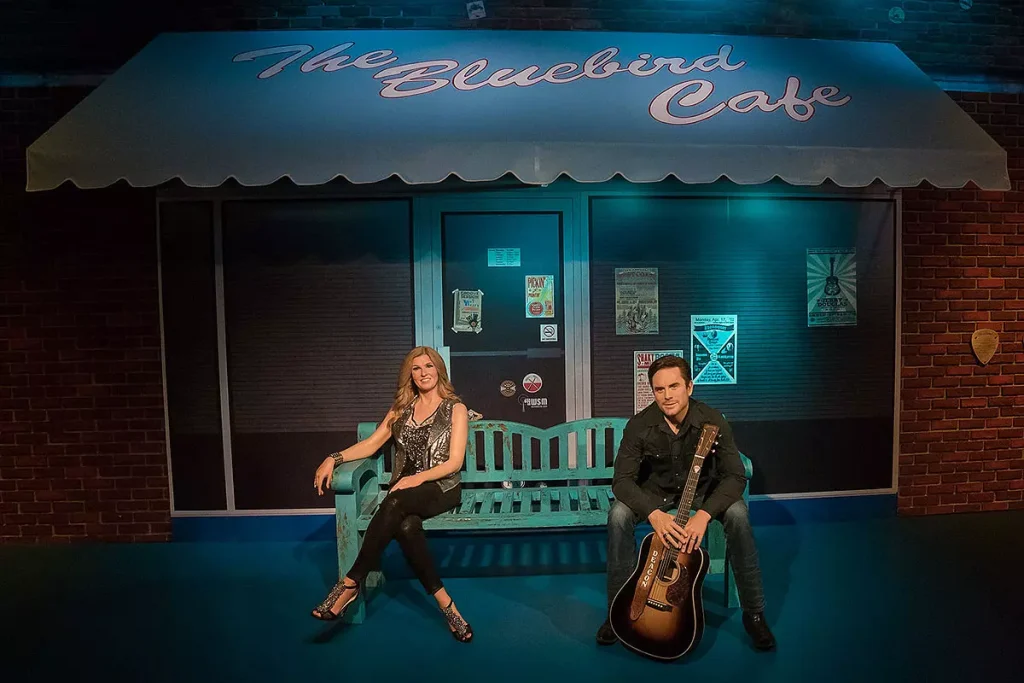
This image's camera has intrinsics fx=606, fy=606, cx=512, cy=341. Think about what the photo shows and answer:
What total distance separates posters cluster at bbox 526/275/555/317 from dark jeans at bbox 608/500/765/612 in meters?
1.99

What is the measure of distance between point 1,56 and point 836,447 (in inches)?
286

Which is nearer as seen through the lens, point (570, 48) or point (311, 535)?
point (570, 48)

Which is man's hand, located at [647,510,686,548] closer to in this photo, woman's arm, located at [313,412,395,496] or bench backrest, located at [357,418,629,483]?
bench backrest, located at [357,418,629,483]

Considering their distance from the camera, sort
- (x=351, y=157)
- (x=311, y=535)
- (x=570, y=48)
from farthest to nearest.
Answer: (x=311, y=535)
(x=570, y=48)
(x=351, y=157)

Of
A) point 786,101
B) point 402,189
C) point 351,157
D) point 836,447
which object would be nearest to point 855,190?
point 786,101

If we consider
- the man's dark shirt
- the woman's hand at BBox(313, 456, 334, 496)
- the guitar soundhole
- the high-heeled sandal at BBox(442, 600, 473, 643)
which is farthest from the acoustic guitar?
the woman's hand at BBox(313, 456, 334, 496)

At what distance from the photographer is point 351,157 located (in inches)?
137

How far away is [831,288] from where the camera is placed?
500 cm

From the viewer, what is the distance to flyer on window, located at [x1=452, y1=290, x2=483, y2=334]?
16.0 feet

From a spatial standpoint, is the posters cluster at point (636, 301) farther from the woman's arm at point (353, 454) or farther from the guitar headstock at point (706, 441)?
the woman's arm at point (353, 454)

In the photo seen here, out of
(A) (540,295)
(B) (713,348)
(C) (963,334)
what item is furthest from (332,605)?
(C) (963,334)

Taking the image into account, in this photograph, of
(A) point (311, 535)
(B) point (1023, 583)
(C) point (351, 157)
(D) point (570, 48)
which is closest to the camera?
(C) point (351, 157)

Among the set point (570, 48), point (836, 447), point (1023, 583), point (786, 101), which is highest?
point (570, 48)

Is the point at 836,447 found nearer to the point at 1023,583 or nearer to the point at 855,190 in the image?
the point at 1023,583
